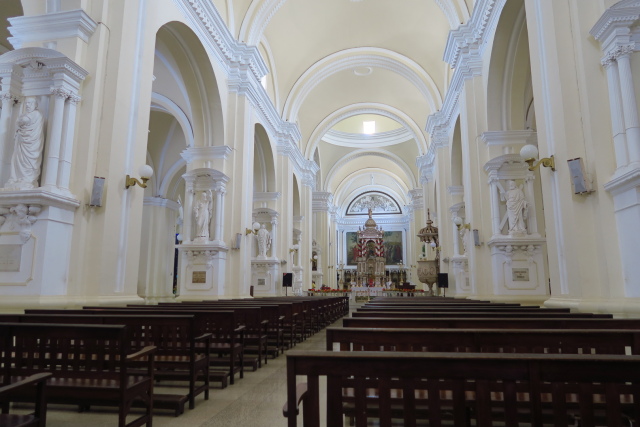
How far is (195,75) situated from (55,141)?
5354mm

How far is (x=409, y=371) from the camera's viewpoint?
1.62 metres

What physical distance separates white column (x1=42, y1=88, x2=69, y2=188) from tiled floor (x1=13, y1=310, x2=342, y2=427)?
3.13 metres

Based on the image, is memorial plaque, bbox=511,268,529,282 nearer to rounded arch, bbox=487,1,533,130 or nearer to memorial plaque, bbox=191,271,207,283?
rounded arch, bbox=487,1,533,130

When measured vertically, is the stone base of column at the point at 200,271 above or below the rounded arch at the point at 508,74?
below

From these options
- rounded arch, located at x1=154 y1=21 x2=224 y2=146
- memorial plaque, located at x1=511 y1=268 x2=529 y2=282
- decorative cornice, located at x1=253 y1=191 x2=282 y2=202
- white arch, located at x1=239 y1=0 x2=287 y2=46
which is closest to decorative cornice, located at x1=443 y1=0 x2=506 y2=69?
memorial plaque, located at x1=511 y1=268 x2=529 y2=282

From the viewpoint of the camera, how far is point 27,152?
5543 millimetres

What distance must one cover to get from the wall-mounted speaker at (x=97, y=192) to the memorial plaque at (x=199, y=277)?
4.31 meters

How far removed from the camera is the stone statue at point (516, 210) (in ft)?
27.2

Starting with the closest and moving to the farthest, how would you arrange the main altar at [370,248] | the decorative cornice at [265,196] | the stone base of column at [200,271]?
the stone base of column at [200,271], the decorative cornice at [265,196], the main altar at [370,248]

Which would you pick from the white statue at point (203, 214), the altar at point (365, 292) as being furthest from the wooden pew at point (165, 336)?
the altar at point (365, 292)

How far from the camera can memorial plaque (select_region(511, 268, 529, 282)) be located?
824 centimetres

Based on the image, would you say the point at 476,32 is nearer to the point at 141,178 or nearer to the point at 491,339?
the point at 141,178

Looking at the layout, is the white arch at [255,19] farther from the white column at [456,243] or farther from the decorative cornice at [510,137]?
the white column at [456,243]

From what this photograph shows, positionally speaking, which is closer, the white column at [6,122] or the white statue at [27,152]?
the white statue at [27,152]
